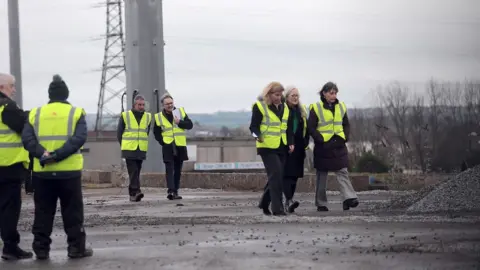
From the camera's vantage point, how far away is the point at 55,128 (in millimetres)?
9148

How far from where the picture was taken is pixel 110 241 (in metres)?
10.2

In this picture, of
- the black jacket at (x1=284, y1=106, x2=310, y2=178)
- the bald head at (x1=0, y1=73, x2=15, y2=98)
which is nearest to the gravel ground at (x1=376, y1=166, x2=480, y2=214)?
the black jacket at (x1=284, y1=106, x2=310, y2=178)

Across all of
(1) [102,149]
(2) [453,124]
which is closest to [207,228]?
(2) [453,124]

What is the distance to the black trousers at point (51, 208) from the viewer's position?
9109 mm

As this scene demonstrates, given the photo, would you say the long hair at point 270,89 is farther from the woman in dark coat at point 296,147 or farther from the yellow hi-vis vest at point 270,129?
the woman in dark coat at point 296,147

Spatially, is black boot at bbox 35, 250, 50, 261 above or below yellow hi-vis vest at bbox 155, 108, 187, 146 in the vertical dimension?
below

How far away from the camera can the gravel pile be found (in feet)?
40.5

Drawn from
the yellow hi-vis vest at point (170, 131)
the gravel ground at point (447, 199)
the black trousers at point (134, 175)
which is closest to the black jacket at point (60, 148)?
the gravel ground at point (447, 199)

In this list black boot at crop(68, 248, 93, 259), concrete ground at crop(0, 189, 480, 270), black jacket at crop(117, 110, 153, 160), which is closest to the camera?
concrete ground at crop(0, 189, 480, 270)

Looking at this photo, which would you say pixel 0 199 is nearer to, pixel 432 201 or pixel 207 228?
pixel 207 228

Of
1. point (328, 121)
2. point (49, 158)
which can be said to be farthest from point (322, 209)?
point (49, 158)

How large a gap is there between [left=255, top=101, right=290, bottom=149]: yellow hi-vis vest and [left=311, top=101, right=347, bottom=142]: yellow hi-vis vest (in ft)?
3.10

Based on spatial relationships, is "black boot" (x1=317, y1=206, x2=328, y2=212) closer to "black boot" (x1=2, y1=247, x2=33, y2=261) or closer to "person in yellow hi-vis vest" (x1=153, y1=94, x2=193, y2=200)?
"person in yellow hi-vis vest" (x1=153, y1=94, x2=193, y2=200)

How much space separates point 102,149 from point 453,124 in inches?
2408
